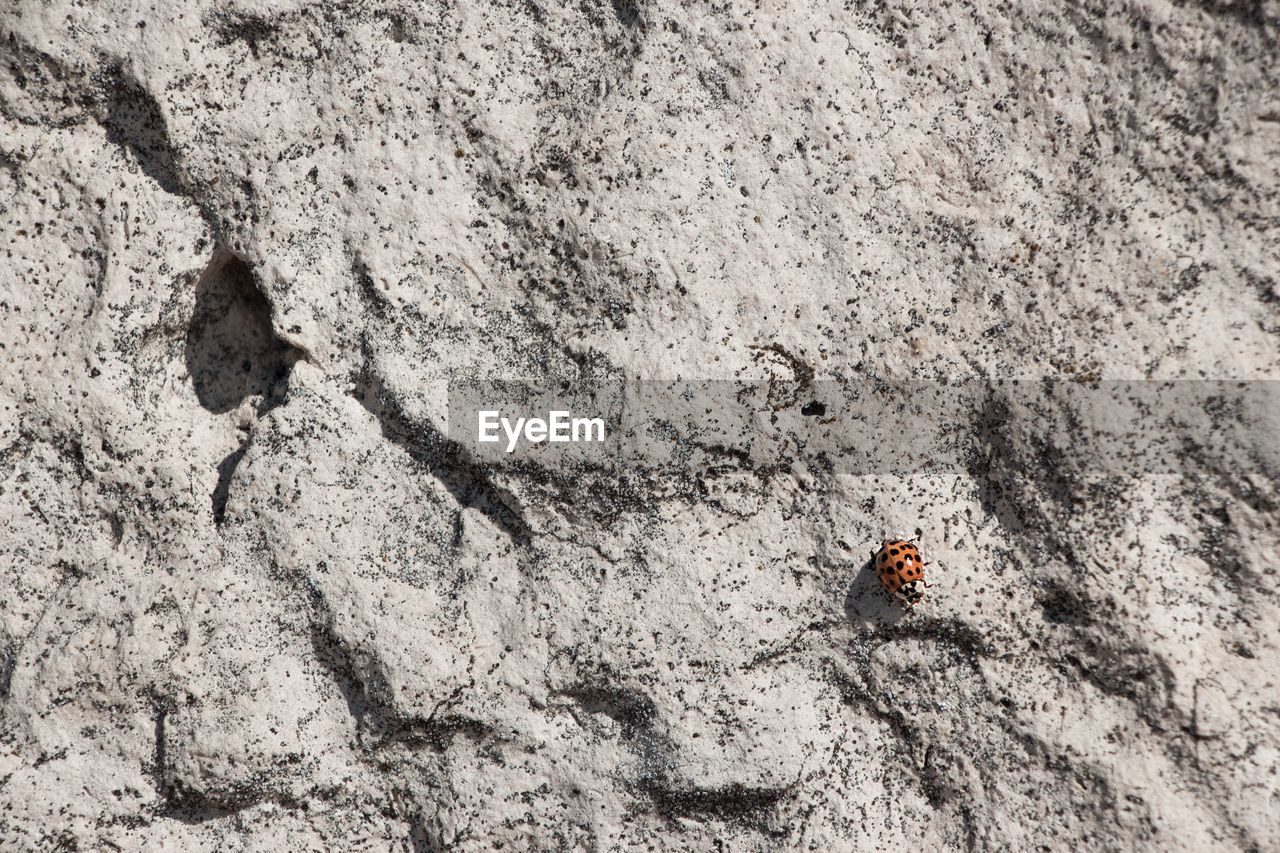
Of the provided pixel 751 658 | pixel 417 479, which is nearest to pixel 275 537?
pixel 417 479

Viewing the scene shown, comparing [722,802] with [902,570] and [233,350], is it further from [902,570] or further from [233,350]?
[233,350]

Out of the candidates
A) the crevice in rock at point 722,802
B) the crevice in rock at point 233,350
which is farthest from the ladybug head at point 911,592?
the crevice in rock at point 233,350

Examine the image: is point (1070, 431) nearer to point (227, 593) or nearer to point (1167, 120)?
point (1167, 120)

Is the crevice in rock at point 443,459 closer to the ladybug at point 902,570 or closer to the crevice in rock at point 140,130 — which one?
the crevice in rock at point 140,130

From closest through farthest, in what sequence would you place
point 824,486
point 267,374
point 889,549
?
1. point 889,549
2. point 824,486
3. point 267,374

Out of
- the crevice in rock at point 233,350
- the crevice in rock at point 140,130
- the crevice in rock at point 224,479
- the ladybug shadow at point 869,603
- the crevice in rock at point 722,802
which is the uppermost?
the crevice in rock at point 140,130

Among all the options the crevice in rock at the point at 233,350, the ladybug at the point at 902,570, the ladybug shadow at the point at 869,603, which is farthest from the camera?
the crevice in rock at the point at 233,350
